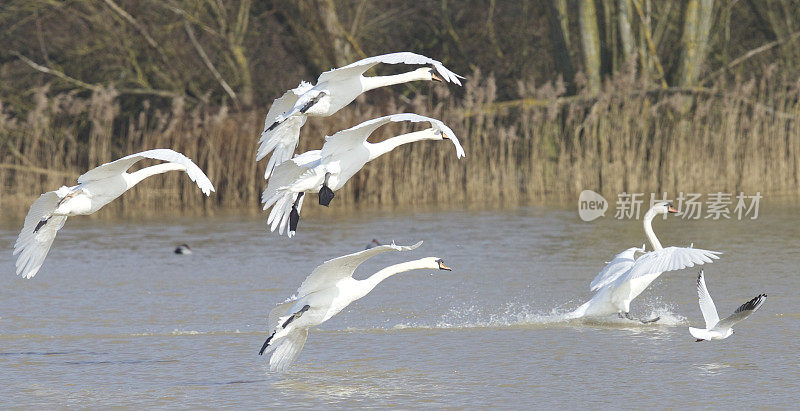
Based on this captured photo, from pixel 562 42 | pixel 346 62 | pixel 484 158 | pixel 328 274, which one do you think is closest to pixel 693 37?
pixel 562 42

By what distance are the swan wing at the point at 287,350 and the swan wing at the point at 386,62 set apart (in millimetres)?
1790

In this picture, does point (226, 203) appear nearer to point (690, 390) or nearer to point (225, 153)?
point (225, 153)

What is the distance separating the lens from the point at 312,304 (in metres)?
7.33

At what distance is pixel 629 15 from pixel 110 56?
9.51 meters

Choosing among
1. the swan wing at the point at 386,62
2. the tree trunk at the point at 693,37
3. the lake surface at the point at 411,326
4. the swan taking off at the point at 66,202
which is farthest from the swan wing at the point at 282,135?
the tree trunk at the point at 693,37

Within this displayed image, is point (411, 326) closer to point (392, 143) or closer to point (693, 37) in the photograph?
point (392, 143)

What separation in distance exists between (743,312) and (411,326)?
2.82 m

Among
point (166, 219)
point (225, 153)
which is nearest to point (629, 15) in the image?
point (225, 153)

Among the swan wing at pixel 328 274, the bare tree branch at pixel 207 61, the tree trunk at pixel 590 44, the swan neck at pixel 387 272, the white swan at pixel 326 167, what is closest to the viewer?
the swan wing at pixel 328 274

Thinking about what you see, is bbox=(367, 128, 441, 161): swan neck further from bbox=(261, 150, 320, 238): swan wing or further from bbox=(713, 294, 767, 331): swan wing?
bbox=(713, 294, 767, 331): swan wing

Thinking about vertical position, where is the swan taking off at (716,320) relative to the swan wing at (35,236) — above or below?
below

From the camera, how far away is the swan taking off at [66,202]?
26.5 feet

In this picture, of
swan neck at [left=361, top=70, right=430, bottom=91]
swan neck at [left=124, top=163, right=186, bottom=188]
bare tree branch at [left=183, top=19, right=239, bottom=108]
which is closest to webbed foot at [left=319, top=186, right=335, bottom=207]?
swan neck at [left=361, top=70, right=430, bottom=91]

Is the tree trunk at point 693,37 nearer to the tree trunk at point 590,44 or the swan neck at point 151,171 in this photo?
the tree trunk at point 590,44
